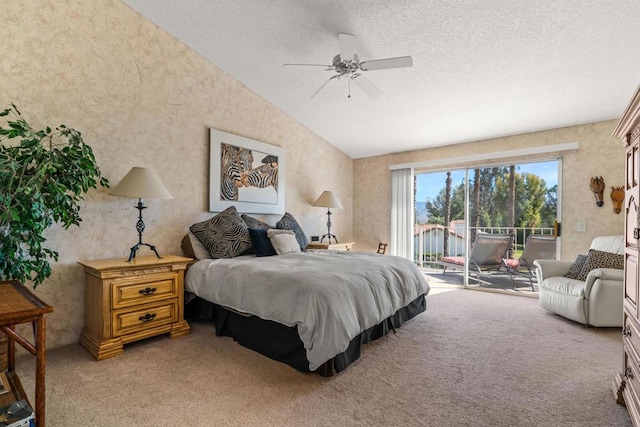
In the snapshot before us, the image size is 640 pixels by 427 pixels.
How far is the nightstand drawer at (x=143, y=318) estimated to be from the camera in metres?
2.38

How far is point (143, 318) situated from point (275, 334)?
1.17 meters

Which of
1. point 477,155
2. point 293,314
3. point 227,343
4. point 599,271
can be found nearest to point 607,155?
point 477,155

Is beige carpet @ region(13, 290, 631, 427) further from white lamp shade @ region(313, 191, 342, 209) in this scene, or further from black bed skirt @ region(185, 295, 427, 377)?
white lamp shade @ region(313, 191, 342, 209)

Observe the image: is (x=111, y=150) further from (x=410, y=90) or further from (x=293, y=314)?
(x=410, y=90)

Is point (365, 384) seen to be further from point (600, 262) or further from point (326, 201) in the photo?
point (326, 201)

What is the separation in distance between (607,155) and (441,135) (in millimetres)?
2006

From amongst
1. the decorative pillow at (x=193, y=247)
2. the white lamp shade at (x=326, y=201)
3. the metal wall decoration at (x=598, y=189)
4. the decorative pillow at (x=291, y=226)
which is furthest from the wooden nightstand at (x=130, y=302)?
the metal wall decoration at (x=598, y=189)

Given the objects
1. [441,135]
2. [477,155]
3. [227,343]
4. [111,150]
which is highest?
[441,135]

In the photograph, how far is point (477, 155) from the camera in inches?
185

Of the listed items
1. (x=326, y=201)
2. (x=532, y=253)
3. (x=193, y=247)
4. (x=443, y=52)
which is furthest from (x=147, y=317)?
(x=532, y=253)

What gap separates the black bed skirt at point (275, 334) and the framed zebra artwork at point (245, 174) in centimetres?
123

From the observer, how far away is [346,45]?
2557mm

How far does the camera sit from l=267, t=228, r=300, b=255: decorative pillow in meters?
3.50

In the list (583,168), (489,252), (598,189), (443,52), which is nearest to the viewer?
(443,52)
